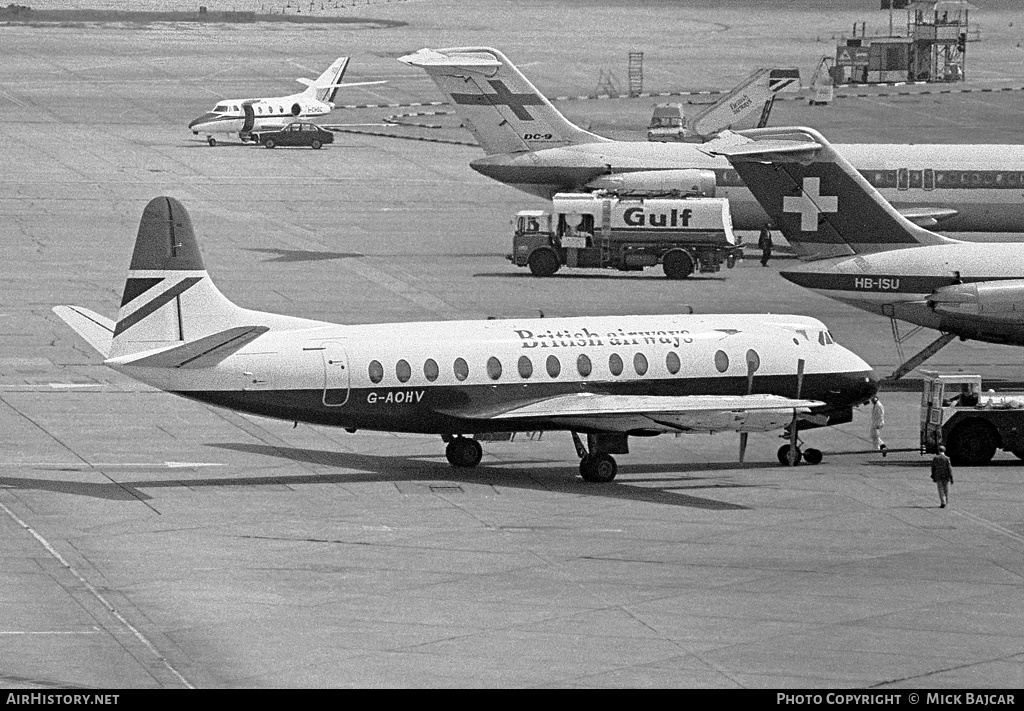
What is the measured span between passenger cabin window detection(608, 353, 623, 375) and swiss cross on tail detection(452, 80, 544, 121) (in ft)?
119

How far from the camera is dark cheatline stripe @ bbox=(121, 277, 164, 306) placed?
1676 inches

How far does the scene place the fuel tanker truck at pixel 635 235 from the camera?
76.9m

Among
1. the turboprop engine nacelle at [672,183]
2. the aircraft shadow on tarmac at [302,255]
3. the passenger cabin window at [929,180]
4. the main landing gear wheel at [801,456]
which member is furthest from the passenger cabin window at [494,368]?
the passenger cabin window at [929,180]

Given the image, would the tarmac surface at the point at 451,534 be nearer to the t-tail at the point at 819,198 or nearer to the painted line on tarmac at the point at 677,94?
the t-tail at the point at 819,198

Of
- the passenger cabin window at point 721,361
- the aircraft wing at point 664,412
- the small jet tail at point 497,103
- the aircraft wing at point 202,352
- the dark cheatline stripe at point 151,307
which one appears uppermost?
the small jet tail at point 497,103

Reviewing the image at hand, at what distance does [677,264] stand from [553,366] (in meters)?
33.1

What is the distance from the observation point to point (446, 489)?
4334 cm

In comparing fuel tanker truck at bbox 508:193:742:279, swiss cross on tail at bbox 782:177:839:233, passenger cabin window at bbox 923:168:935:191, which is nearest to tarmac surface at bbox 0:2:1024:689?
fuel tanker truck at bbox 508:193:742:279

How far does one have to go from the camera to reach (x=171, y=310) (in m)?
42.6

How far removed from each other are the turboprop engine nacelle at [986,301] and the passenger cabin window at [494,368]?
1757 cm

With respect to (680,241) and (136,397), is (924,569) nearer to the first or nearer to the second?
(136,397)

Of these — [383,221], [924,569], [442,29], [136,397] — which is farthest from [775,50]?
[924,569]

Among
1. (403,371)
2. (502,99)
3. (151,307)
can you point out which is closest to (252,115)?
(502,99)

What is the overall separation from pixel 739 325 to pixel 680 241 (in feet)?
101
